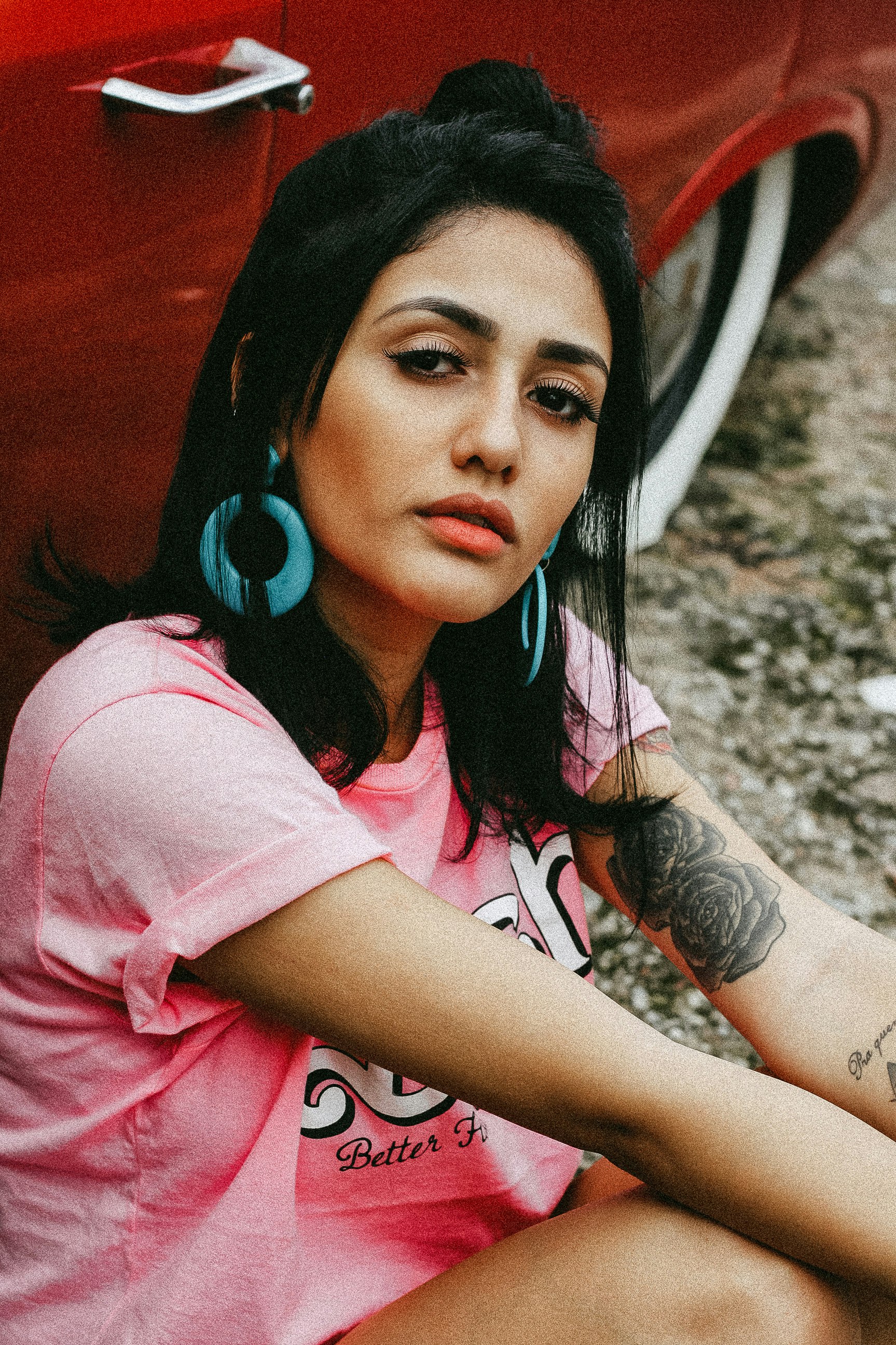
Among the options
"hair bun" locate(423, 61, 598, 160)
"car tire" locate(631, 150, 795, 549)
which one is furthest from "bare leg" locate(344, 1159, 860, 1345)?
"car tire" locate(631, 150, 795, 549)

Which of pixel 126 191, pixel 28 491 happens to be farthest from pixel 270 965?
pixel 126 191

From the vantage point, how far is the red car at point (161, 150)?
149 cm

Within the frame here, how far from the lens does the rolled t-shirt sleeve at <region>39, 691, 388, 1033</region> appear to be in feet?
3.79

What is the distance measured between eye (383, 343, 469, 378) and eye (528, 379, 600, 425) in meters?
0.10

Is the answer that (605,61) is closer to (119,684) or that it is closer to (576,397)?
(576,397)

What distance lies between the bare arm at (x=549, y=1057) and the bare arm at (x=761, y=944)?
323 millimetres

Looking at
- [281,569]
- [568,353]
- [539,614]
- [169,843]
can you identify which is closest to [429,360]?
[568,353]

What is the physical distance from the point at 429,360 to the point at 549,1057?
717 mm

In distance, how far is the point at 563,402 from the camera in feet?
4.85

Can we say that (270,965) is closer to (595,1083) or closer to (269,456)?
(595,1083)

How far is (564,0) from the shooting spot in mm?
2066

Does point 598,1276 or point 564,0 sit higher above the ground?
point 564,0

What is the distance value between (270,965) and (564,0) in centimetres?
163

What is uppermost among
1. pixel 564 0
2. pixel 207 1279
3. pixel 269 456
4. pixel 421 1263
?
pixel 564 0
